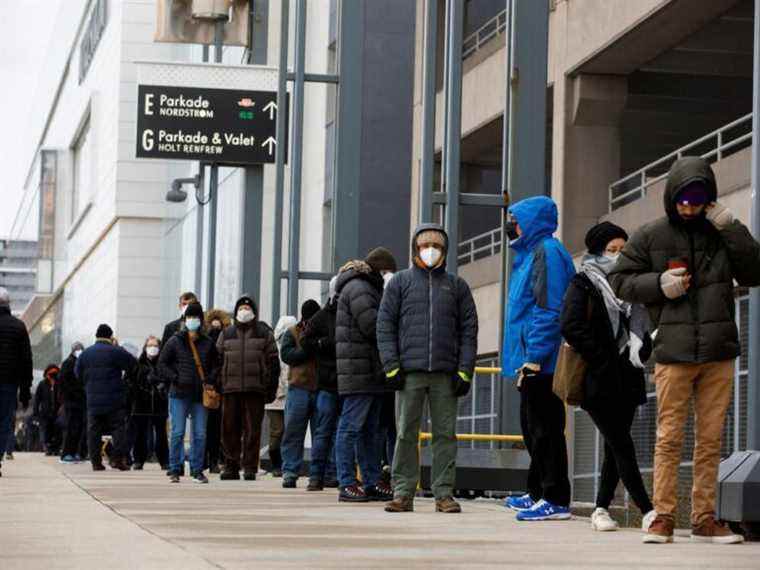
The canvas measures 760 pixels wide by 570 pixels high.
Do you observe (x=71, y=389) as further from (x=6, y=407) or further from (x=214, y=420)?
(x=6, y=407)

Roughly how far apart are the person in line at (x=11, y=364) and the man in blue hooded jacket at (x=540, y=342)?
8.21 meters

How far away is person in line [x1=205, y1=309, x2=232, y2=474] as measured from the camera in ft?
69.3

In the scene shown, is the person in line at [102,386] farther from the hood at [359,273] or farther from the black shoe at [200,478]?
the hood at [359,273]

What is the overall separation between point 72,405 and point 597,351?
18.2 metres

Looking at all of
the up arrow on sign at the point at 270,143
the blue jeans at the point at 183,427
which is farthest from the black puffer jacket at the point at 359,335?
the up arrow on sign at the point at 270,143

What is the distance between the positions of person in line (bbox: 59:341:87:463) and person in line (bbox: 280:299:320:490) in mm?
10204

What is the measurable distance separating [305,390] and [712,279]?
8248 millimetres

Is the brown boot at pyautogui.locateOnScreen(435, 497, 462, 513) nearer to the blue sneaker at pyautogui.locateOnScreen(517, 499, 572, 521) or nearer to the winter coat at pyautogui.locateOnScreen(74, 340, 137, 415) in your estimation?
the blue sneaker at pyautogui.locateOnScreen(517, 499, 572, 521)

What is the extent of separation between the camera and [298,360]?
1736 cm

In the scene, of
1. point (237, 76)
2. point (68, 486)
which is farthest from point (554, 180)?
point (68, 486)

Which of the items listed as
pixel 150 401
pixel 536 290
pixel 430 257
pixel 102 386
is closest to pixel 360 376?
pixel 430 257

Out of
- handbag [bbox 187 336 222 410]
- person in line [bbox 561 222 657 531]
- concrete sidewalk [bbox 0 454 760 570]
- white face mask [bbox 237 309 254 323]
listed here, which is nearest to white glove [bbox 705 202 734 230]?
person in line [bbox 561 222 657 531]

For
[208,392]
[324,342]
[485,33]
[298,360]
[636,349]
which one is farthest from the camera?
[485,33]

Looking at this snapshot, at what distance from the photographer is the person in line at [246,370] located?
19.2m
